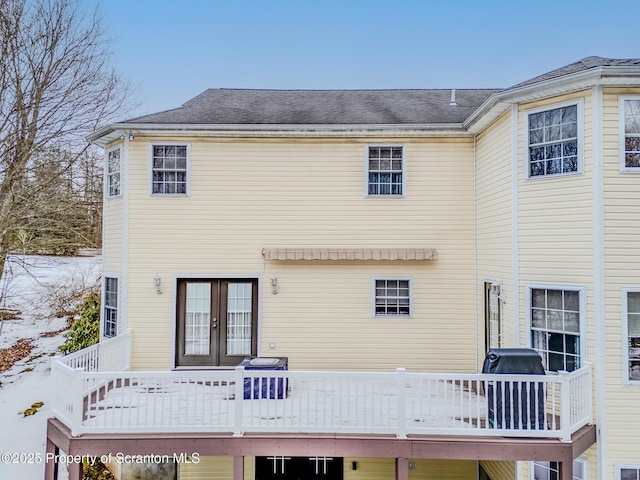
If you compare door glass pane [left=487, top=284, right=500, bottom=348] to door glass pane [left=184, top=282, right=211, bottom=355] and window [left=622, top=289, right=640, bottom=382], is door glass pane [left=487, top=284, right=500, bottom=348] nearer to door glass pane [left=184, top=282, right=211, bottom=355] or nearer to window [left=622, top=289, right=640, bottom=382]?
window [left=622, top=289, right=640, bottom=382]

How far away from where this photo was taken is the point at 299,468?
841 cm

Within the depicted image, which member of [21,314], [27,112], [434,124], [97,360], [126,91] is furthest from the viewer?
[21,314]

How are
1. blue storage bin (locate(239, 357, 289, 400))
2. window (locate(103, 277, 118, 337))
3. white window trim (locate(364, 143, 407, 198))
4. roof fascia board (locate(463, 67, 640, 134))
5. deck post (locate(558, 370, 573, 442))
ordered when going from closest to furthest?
deck post (locate(558, 370, 573, 442))
roof fascia board (locate(463, 67, 640, 134))
blue storage bin (locate(239, 357, 289, 400))
white window trim (locate(364, 143, 407, 198))
window (locate(103, 277, 118, 337))

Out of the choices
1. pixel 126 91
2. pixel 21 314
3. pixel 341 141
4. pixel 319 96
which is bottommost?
pixel 21 314

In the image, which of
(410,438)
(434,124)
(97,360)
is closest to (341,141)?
(434,124)

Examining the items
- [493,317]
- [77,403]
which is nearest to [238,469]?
[77,403]

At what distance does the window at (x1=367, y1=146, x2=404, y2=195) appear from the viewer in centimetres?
866

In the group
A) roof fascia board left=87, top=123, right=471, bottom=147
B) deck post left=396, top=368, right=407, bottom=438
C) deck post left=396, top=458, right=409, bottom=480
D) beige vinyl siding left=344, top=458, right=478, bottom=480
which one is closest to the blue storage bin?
deck post left=396, top=368, right=407, bottom=438

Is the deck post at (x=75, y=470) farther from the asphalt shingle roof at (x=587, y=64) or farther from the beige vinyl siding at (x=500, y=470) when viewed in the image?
the asphalt shingle roof at (x=587, y=64)

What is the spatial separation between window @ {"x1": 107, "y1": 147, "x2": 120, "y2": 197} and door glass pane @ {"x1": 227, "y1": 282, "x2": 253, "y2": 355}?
3704 millimetres

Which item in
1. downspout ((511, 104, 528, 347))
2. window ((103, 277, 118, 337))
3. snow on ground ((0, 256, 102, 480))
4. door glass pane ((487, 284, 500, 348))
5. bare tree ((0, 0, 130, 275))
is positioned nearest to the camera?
downspout ((511, 104, 528, 347))

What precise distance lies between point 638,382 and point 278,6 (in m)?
32.3

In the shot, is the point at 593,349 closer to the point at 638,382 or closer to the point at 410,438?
the point at 638,382

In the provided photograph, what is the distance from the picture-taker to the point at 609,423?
5.84 meters
